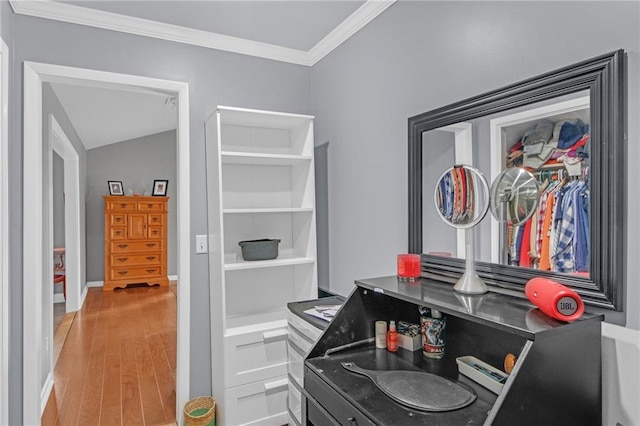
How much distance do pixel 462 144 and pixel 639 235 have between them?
0.69 m

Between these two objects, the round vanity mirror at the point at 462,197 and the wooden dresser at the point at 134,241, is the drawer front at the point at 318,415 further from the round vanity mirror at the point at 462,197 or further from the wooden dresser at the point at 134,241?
the wooden dresser at the point at 134,241

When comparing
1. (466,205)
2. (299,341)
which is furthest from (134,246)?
(466,205)

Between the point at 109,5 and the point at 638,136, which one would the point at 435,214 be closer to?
the point at 638,136

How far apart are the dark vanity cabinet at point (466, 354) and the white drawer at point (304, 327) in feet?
1.12

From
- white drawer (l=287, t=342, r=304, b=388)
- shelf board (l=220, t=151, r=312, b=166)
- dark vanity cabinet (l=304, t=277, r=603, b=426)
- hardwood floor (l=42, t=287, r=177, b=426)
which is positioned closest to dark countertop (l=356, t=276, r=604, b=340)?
dark vanity cabinet (l=304, t=277, r=603, b=426)

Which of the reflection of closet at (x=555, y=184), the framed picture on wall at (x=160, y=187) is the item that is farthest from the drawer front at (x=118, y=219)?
the reflection of closet at (x=555, y=184)

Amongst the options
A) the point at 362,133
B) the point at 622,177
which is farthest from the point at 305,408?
the point at 362,133

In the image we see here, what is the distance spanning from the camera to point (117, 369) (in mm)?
3359

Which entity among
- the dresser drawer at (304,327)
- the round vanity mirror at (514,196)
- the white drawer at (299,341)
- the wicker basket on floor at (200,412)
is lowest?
the wicker basket on floor at (200,412)

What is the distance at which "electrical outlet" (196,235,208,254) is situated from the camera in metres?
2.51

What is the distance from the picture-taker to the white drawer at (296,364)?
2031 mm

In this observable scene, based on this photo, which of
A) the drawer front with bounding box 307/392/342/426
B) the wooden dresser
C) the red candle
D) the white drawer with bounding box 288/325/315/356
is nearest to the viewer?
the drawer front with bounding box 307/392/342/426

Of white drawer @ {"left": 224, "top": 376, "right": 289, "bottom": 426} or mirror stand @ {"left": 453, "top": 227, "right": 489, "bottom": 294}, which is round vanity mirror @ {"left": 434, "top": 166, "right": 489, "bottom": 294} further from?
white drawer @ {"left": 224, "top": 376, "right": 289, "bottom": 426}

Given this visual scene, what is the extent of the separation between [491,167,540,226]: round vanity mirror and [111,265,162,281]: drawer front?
21.6 feet
